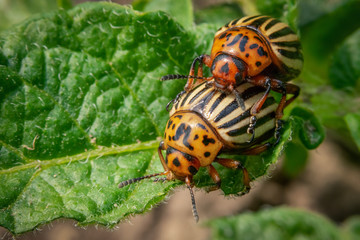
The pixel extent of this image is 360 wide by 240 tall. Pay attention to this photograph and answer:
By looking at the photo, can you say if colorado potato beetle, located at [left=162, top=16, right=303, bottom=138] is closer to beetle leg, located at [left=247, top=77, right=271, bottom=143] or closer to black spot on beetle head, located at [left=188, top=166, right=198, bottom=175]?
beetle leg, located at [left=247, top=77, right=271, bottom=143]

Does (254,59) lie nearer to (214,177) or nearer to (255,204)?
(214,177)

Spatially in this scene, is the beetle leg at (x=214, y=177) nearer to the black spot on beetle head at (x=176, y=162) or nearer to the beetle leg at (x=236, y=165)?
the beetle leg at (x=236, y=165)

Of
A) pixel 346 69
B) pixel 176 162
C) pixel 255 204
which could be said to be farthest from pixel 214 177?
pixel 255 204

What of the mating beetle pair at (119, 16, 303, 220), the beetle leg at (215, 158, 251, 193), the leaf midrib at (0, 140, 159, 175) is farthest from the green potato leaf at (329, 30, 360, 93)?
the leaf midrib at (0, 140, 159, 175)

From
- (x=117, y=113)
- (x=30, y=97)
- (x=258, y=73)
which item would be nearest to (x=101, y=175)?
(x=117, y=113)

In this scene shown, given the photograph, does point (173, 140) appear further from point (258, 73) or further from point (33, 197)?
point (33, 197)

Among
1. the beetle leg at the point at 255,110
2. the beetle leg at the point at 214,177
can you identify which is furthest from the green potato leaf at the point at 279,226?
the beetle leg at the point at 255,110
